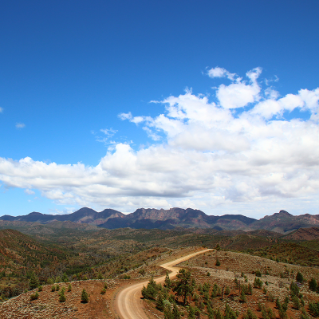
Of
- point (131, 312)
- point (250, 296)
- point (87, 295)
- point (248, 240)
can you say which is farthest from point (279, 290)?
point (248, 240)

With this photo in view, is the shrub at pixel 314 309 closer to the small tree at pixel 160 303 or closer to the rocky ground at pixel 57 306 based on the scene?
the small tree at pixel 160 303

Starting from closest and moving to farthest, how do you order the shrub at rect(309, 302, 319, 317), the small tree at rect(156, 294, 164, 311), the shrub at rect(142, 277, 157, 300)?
the shrub at rect(309, 302, 319, 317)
the small tree at rect(156, 294, 164, 311)
the shrub at rect(142, 277, 157, 300)

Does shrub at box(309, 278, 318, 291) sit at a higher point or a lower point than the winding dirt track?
lower

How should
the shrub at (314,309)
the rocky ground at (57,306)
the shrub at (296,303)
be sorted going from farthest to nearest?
the shrub at (296,303) < the shrub at (314,309) < the rocky ground at (57,306)

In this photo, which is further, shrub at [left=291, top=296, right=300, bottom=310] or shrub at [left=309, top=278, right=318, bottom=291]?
shrub at [left=309, top=278, right=318, bottom=291]

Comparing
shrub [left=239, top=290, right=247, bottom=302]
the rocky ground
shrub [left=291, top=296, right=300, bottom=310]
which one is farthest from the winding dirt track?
shrub [left=291, top=296, right=300, bottom=310]

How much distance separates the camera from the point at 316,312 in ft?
101

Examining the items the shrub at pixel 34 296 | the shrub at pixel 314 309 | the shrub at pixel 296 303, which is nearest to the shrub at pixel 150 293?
the shrub at pixel 34 296

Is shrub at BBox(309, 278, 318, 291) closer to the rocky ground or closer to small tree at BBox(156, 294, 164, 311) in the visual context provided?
small tree at BBox(156, 294, 164, 311)

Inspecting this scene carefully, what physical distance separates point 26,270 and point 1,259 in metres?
21.5

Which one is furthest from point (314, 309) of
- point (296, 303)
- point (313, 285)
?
point (313, 285)

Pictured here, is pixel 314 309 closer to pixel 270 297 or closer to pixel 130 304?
pixel 270 297

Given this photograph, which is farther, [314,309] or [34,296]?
[314,309]

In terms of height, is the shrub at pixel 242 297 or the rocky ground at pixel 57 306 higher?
the rocky ground at pixel 57 306
